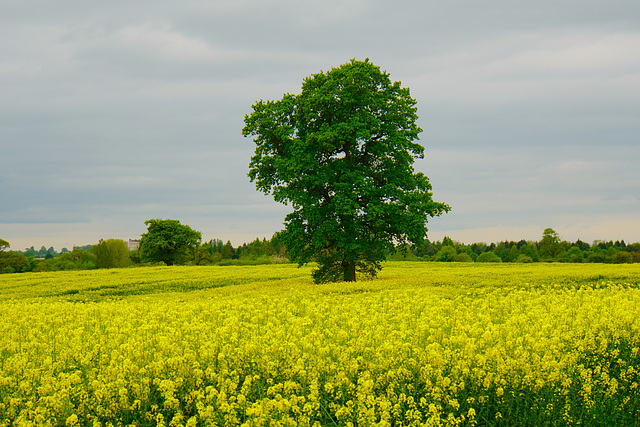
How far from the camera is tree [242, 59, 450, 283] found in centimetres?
2770

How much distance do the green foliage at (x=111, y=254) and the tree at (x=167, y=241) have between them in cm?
2141

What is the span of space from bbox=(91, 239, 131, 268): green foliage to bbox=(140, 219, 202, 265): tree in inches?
843

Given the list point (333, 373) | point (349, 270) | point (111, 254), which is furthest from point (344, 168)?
point (111, 254)

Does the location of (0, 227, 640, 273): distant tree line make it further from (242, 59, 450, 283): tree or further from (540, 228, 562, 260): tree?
(242, 59, 450, 283): tree

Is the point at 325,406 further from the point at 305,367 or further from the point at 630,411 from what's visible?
the point at 630,411

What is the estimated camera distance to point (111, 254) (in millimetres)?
95250

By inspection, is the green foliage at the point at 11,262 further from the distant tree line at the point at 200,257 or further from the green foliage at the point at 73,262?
the green foliage at the point at 73,262

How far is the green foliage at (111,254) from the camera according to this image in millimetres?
94375

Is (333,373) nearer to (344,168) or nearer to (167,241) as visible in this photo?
(344,168)

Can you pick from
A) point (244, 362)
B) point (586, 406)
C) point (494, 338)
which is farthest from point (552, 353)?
point (244, 362)

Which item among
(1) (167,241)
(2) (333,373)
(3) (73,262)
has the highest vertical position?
(1) (167,241)

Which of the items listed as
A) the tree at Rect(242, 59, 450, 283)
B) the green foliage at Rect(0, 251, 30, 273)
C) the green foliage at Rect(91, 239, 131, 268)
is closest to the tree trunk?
the tree at Rect(242, 59, 450, 283)

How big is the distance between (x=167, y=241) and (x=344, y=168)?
181ft

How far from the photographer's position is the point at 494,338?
9.59m
